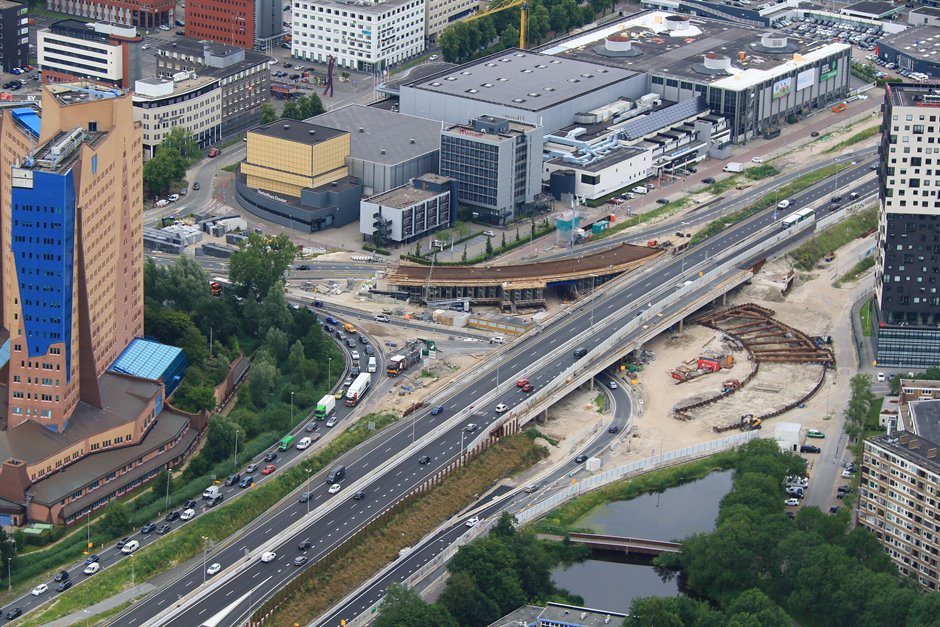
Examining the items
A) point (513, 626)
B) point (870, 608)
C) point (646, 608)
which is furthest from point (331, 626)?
point (870, 608)

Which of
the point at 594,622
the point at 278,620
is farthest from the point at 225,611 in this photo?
the point at 594,622

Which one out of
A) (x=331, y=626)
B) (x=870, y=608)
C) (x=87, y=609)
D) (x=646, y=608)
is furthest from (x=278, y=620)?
(x=870, y=608)

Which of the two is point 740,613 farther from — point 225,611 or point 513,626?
point 225,611

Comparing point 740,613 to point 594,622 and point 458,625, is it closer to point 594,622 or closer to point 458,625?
point 594,622

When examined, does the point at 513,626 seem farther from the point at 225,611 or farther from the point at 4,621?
the point at 4,621
